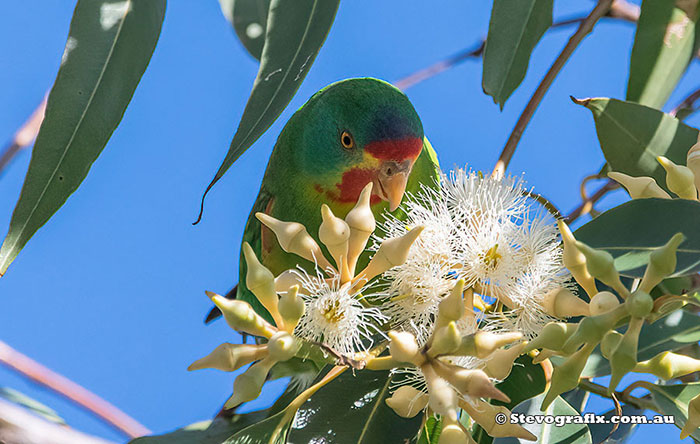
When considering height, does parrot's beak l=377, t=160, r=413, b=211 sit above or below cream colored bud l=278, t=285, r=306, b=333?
above

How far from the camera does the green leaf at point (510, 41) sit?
96cm

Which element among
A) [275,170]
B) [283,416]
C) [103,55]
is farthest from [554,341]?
[275,170]

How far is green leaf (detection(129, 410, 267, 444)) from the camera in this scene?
35.2 inches

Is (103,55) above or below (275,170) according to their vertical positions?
below

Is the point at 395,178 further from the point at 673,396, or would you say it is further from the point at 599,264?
the point at 599,264

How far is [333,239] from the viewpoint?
24.8 inches

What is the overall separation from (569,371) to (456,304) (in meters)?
0.10

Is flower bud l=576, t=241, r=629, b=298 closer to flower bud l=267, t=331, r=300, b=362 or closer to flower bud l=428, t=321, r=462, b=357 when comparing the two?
flower bud l=428, t=321, r=462, b=357

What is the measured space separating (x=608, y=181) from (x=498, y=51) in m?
0.38

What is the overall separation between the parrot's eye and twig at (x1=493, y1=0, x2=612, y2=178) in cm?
42

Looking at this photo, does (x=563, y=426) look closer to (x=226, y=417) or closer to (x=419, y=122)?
(x=226, y=417)

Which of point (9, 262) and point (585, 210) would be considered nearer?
point (9, 262)

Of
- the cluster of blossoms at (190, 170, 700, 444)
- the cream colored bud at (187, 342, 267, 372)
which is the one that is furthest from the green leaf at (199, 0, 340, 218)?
the cream colored bud at (187, 342, 267, 372)

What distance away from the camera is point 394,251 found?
630 mm
